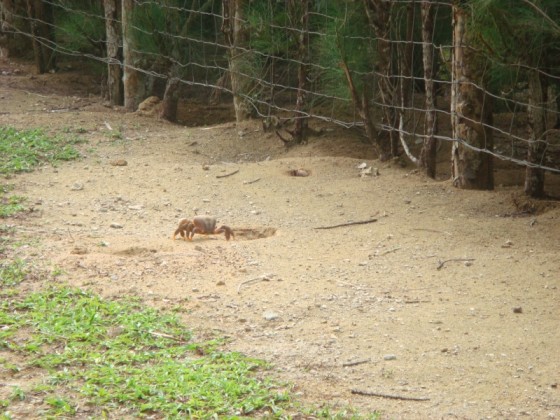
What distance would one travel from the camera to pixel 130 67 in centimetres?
945

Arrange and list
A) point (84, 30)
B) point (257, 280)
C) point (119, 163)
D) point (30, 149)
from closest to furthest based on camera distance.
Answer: point (257, 280), point (119, 163), point (30, 149), point (84, 30)

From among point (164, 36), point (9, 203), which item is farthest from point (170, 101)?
point (9, 203)

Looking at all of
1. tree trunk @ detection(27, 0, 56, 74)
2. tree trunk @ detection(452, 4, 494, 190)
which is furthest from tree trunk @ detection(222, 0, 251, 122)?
tree trunk @ detection(27, 0, 56, 74)

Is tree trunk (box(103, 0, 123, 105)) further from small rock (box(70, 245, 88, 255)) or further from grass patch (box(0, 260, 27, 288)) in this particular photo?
grass patch (box(0, 260, 27, 288))

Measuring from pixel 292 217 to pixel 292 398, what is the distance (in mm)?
2628

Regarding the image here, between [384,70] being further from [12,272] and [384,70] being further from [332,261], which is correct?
[12,272]

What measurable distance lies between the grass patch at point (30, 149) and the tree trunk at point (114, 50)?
1.66m

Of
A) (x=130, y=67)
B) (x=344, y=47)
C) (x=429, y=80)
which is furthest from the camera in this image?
(x=130, y=67)

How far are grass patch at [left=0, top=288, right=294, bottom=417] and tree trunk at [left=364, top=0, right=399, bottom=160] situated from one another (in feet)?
10.3

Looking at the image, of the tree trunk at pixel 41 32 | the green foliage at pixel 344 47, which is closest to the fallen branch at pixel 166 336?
the green foliage at pixel 344 47

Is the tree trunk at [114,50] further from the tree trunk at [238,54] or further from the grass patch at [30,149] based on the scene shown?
the grass patch at [30,149]

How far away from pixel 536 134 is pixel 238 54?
3.11 m

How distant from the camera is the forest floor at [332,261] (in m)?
3.76

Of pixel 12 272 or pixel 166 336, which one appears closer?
pixel 166 336
